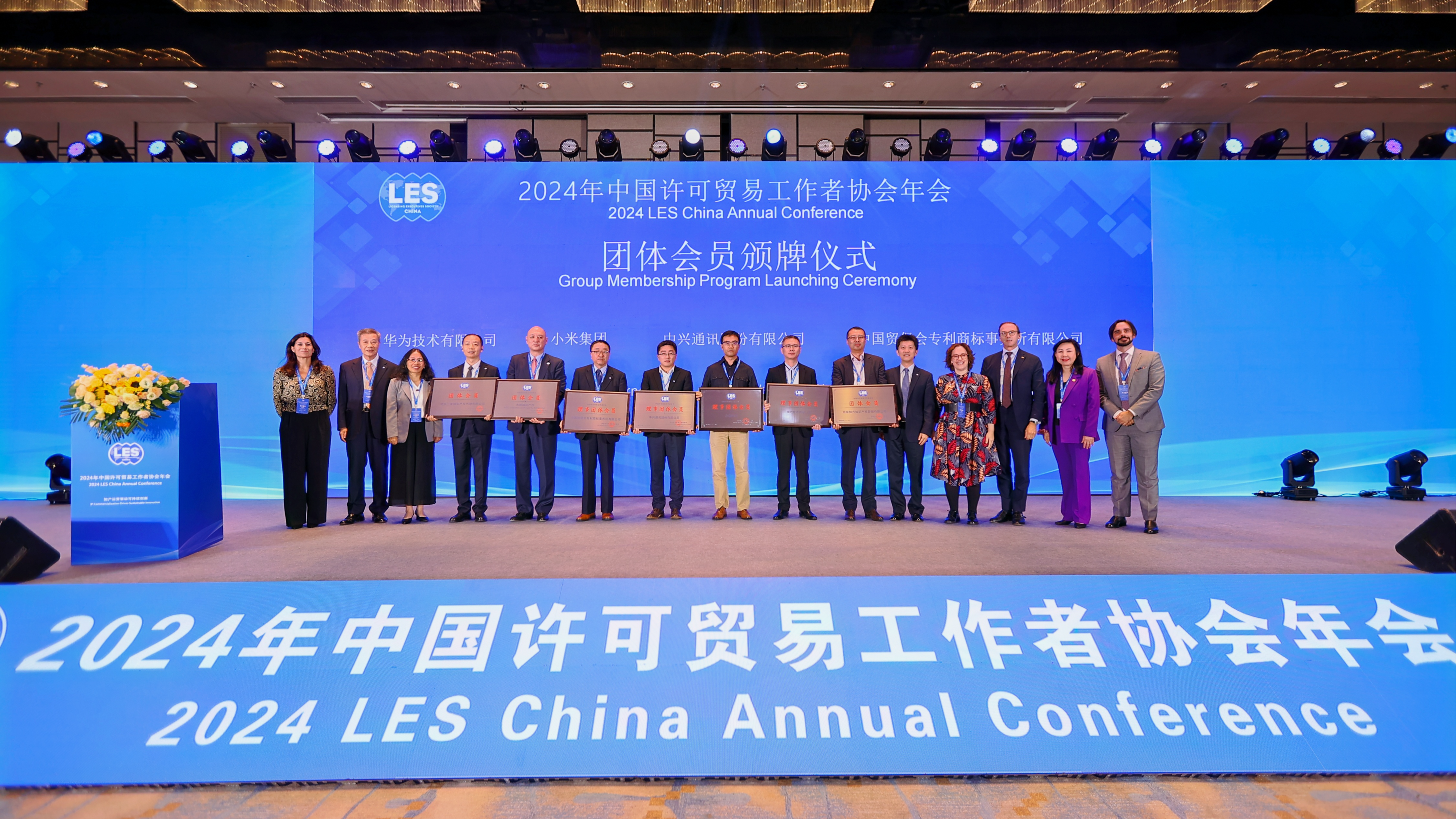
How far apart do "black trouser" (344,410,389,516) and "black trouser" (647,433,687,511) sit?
6.41ft

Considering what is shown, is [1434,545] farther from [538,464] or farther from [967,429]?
[538,464]

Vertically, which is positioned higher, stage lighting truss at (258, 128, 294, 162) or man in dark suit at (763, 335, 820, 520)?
stage lighting truss at (258, 128, 294, 162)

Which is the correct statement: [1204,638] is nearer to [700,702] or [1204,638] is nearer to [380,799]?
[700,702]

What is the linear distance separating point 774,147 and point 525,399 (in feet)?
11.5

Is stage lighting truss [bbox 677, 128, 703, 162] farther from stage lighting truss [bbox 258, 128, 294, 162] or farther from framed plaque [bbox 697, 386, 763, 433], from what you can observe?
stage lighting truss [bbox 258, 128, 294, 162]

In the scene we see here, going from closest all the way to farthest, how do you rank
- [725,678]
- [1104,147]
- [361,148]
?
[725,678], [361,148], [1104,147]

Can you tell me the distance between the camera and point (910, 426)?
5457 millimetres

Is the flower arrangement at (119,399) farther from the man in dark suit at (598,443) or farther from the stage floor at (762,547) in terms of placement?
the man in dark suit at (598,443)

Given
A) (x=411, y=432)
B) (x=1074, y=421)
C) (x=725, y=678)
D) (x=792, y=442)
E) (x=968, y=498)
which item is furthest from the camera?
(x=792, y=442)

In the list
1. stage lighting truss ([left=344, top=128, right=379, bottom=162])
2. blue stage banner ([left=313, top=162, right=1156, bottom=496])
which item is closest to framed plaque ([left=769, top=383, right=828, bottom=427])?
blue stage banner ([left=313, top=162, right=1156, bottom=496])

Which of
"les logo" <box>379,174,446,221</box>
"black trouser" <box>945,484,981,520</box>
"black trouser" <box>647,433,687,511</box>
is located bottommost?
"black trouser" <box>945,484,981,520</box>

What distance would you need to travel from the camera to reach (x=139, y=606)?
2717 mm

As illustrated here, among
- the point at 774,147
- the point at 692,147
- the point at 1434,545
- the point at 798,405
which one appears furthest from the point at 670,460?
the point at 1434,545

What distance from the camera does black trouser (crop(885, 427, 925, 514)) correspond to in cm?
546
